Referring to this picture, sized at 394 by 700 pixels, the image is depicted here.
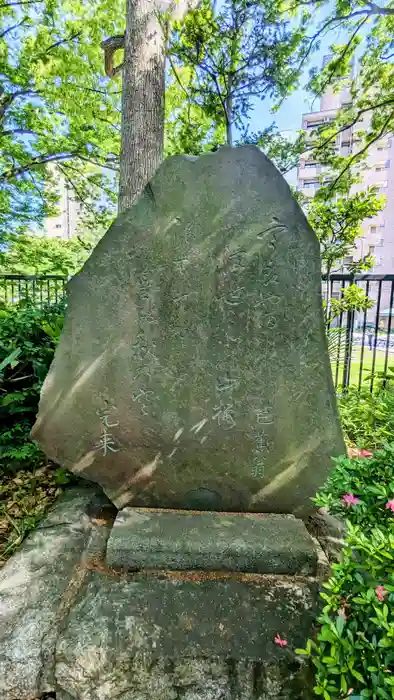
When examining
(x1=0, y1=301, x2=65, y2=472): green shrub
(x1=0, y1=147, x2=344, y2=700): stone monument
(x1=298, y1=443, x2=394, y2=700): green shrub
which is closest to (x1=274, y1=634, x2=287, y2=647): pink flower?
(x1=298, y1=443, x2=394, y2=700): green shrub

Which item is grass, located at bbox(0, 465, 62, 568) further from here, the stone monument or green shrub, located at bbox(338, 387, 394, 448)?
green shrub, located at bbox(338, 387, 394, 448)

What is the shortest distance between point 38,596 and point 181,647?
661 mm

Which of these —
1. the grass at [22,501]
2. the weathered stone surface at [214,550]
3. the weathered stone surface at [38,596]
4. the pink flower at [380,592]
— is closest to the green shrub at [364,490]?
the pink flower at [380,592]

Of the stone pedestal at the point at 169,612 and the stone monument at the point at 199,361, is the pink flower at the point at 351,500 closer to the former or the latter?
the stone pedestal at the point at 169,612

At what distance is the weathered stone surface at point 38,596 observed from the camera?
137 cm

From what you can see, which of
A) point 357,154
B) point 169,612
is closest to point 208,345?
point 169,612

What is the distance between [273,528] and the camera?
5.85ft

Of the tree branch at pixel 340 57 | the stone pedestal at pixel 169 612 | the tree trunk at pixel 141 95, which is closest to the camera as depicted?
the stone pedestal at pixel 169 612

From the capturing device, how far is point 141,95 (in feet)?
12.2

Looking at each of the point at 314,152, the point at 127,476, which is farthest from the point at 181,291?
the point at 314,152

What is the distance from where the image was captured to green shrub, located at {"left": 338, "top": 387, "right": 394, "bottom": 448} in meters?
2.99

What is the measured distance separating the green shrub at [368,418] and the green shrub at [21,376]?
2502 mm

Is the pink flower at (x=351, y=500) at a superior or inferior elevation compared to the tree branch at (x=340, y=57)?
inferior

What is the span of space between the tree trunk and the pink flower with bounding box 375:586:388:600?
146 inches
